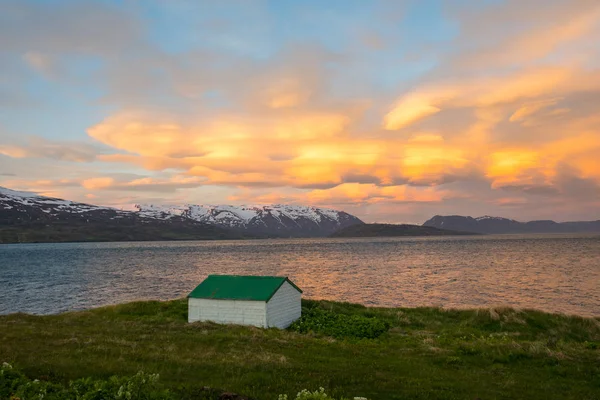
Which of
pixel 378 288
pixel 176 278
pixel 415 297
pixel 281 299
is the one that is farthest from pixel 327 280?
pixel 281 299

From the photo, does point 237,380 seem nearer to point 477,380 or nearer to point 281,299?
point 477,380

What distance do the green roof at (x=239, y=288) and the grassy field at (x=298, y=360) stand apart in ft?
8.86

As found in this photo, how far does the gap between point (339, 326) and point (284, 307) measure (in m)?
4.77

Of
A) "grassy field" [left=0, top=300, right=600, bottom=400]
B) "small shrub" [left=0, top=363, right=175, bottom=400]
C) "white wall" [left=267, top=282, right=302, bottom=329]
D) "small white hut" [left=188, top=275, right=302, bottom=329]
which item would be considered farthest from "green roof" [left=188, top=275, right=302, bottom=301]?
"small shrub" [left=0, top=363, right=175, bottom=400]

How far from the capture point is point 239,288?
35.7 meters

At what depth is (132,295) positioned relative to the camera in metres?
68.6

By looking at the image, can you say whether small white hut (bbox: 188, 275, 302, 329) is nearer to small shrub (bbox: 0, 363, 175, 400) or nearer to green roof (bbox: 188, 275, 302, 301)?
green roof (bbox: 188, 275, 302, 301)

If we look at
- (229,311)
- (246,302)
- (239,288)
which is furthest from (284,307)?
(229,311)

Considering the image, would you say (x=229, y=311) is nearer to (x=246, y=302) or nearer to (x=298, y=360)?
(x=246, y=302)

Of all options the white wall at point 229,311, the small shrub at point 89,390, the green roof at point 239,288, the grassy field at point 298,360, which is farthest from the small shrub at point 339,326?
the small shrub at point 89,390

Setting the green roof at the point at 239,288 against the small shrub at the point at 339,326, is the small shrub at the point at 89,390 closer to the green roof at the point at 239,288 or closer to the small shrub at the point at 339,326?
the green roof at the point at 239,288

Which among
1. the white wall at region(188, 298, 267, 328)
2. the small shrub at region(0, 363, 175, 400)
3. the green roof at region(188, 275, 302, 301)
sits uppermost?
the small shrub at region(0, 363, 175, 400)

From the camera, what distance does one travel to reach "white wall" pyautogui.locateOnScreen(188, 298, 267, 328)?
33469 mm

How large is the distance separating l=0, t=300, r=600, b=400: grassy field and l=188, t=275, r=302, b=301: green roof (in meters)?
2.70
